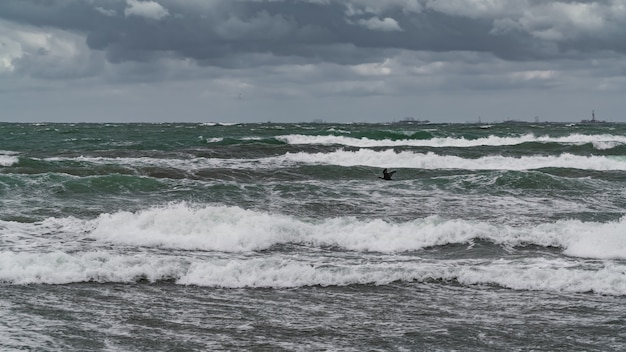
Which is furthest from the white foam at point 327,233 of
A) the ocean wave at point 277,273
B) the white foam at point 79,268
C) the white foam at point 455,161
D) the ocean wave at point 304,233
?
the white foam at point 455,161

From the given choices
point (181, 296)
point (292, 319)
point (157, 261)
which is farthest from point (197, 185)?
point (292, 319)

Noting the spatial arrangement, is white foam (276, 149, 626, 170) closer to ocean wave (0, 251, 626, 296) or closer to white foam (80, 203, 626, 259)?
white foam (80, 203, 626, 259)

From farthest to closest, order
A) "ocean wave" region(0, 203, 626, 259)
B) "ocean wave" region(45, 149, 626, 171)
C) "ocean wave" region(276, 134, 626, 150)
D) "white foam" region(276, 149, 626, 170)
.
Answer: "ocean wave" region(276, 134, 626, 150)
"white foam" region(276, 149, 626, 170)
"ocean wave" region(45, 149, 626, 171)
"ocean wave" region(0, 203, 626, 259)

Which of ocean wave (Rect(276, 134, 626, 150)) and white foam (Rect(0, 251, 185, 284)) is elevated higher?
ocean wave (Rect(276, 134, 626, 150))

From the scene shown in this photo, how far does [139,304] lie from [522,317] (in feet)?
16.1

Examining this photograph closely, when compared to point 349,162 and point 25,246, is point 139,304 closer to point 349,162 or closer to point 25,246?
point 25,246

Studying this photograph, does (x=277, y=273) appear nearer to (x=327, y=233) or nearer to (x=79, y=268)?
(x=79, y=268)

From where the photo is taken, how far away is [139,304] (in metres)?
9.93

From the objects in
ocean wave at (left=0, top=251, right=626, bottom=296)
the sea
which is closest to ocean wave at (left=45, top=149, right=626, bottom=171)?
the sea

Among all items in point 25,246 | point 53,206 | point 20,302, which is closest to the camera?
point 20,302

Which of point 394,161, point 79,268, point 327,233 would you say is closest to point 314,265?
point 327,233

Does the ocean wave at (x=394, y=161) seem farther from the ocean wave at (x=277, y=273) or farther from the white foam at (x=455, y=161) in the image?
the ocean wave at (x=277, y=273)

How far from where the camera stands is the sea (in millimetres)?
8539

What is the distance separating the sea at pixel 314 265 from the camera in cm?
854
